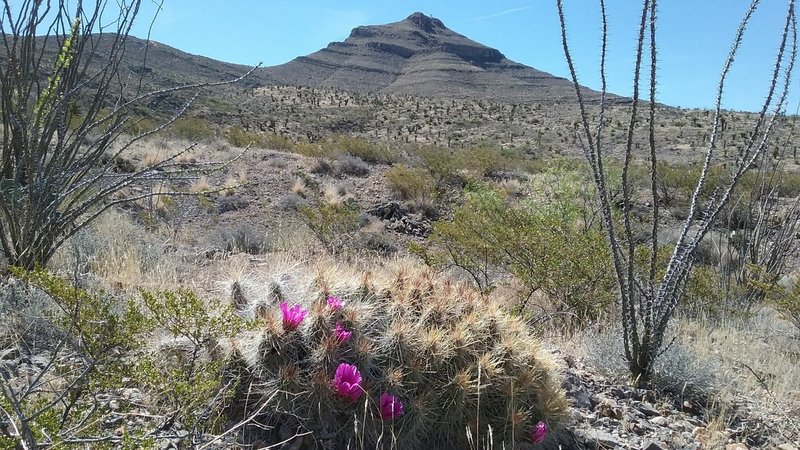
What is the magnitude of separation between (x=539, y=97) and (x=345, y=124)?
32.4 metres

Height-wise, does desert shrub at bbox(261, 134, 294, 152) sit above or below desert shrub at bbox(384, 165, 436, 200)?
above

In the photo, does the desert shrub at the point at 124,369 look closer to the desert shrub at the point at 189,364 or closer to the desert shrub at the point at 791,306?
the desert shrub at the point at 189,364

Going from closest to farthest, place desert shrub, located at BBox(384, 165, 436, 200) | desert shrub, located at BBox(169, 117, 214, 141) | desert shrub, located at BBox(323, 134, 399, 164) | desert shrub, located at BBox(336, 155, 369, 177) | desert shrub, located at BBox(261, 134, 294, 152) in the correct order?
desert shrub, located at BBox(384, 165, 436, 200)
desert shrub, located at BBox(336, 155, 369, 177)
desert shrub, located at BBox(323, 134, 399, 164)
desert shrub, located at BBox(261, 134, 294, 152)
desert shrub, located at BBox(169, 117, 214, 141)

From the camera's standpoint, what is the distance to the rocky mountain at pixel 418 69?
7419cm

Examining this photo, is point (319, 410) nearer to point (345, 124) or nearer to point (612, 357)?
point (612, 357)

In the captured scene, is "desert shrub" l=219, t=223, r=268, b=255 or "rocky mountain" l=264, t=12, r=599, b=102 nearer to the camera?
"desert shrub" l=219, t=223, r=268, b=255

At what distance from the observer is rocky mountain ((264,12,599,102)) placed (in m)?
74.2

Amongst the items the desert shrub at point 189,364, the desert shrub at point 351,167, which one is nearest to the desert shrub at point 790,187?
the desert shrub at point 351,167

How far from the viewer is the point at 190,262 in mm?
6574

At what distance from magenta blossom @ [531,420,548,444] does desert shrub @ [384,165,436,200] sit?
11.2 m

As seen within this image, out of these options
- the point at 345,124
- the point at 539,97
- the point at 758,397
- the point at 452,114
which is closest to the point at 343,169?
the point at 758,397

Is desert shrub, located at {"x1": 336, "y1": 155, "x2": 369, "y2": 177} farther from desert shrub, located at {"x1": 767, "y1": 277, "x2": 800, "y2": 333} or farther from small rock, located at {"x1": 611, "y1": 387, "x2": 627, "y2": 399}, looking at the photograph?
small rock, located at {"x1": 611, "y1": 387, "x2": 627, "y2": 399}

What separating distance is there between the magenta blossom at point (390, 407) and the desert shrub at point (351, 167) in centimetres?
1399

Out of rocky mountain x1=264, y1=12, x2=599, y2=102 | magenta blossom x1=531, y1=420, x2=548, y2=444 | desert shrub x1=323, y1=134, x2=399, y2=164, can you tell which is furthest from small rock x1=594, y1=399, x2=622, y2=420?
rocky mountain x1=264, y1=12, x2=599, y2=102
